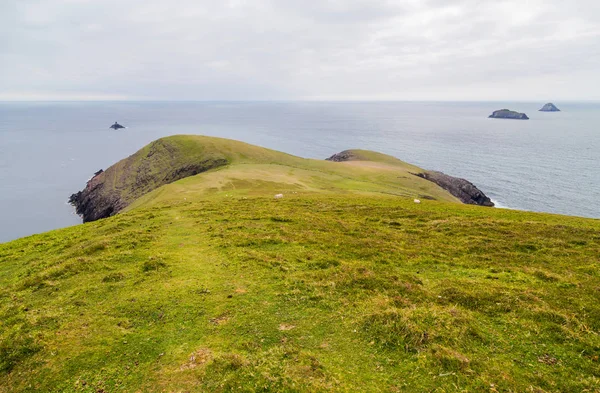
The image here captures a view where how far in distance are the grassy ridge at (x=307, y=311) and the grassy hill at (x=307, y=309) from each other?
71mm

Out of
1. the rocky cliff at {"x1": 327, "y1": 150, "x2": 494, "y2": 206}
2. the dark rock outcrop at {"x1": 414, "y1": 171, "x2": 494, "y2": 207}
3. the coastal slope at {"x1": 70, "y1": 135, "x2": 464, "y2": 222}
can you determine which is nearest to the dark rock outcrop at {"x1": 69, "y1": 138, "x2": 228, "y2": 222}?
the coastal slope at {"x1": 70, "y1": 135, "x2": 464, "y2": 222}

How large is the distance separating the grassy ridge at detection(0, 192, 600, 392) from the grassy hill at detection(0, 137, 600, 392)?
7cm

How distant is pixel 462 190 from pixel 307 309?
110 metres

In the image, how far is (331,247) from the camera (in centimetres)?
2427

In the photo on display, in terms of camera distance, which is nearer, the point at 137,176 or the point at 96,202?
the point at 96,202

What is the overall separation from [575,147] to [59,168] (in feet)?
974

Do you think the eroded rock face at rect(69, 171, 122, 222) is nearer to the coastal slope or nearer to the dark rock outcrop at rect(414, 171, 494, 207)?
the coastal slope

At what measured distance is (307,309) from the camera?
15438mm

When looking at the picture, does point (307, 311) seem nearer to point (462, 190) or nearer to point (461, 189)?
point (462, 190)

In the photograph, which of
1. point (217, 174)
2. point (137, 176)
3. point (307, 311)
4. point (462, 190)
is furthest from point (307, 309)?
point (462, 190)

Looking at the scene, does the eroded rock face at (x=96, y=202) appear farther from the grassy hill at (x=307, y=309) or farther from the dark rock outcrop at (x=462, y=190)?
the dark rock outcrop at (x=462, y=190)

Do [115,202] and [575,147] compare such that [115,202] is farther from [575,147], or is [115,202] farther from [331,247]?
[575,147]

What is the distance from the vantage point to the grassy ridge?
1117cm

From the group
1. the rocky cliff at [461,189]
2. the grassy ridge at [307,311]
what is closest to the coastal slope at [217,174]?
the rocky cliff at [461,189]
